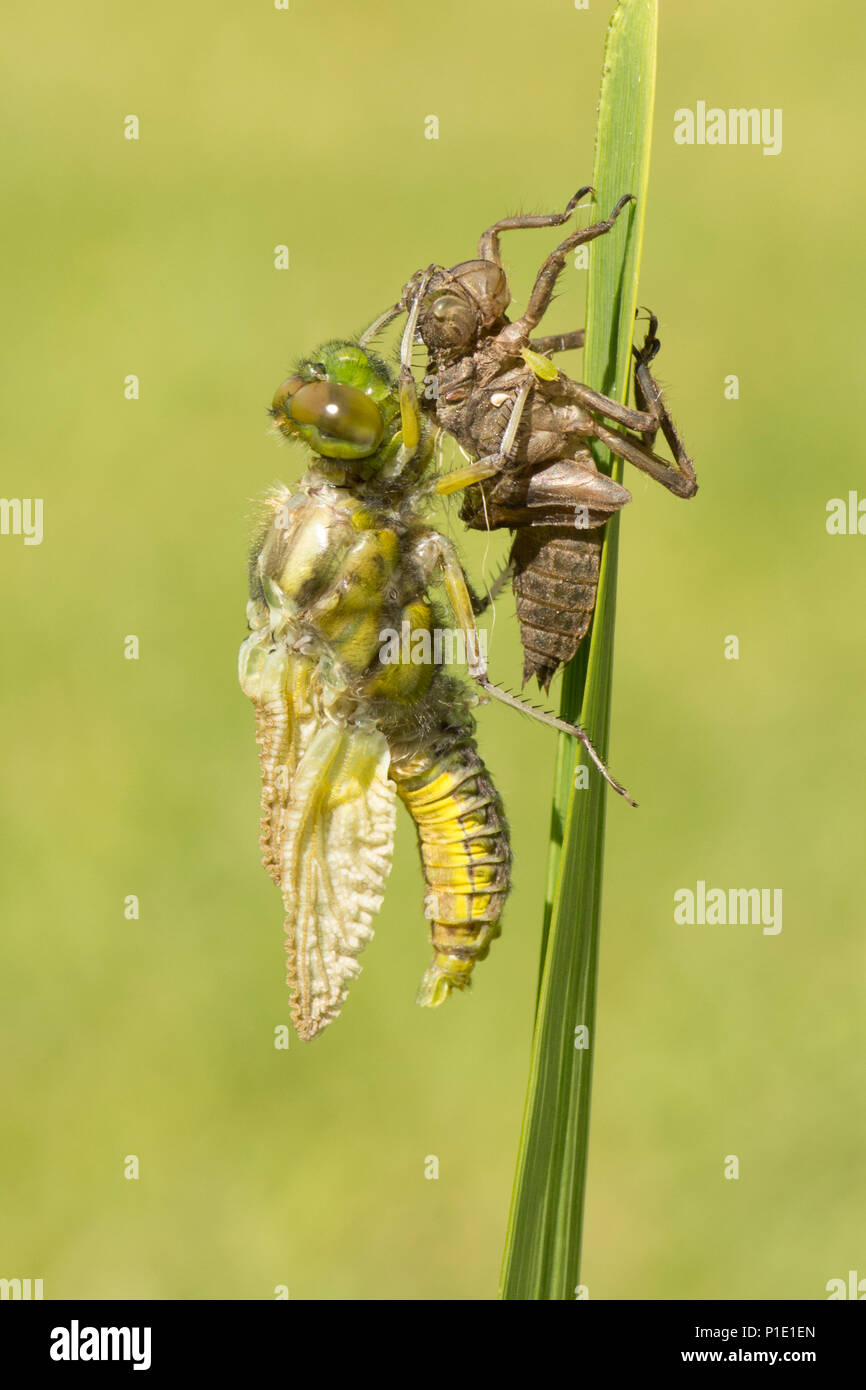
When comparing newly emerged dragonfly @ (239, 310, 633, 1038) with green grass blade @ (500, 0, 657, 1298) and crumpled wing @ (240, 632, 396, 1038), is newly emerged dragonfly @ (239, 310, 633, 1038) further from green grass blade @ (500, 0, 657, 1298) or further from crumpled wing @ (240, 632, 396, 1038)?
green grass blade @ (500, 0, 657, 1298)

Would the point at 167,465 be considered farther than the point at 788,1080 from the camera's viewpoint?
Yes

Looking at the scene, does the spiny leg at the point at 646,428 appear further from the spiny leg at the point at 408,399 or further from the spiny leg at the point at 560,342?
the spiny leg at the point at 408,399

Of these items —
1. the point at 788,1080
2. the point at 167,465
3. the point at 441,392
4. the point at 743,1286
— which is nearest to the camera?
the point at 441,392

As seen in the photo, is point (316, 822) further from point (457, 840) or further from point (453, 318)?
point (453, 318)

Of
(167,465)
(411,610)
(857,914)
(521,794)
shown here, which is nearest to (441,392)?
(411,610)

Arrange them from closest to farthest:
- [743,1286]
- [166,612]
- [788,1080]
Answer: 1. [743,1286]
2. [788,1080]
3. [166,612]

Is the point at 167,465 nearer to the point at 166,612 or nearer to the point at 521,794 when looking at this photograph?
the point at 166,612
